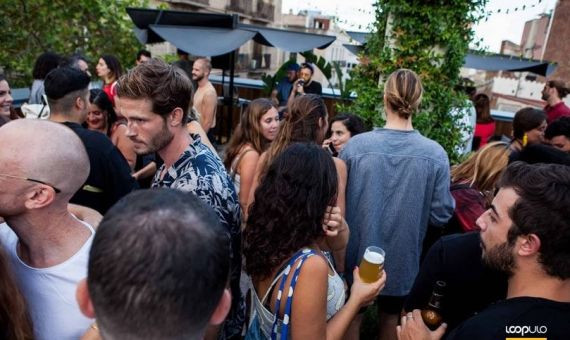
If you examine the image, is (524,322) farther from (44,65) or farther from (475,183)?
(44,65)

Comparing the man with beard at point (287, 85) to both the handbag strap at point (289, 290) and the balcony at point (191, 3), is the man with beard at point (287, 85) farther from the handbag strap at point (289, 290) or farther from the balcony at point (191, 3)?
the balcony at point (191, 3)

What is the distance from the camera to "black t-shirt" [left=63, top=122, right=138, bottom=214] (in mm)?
2500

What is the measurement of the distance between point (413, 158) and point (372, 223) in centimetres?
54

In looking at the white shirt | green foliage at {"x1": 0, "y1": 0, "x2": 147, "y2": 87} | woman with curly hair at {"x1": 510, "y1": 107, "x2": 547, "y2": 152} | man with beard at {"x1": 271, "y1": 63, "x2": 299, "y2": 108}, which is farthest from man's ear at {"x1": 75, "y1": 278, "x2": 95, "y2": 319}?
green foliage at {"x1": 0, "y1": 0, "x2": 147, "y2": 87}

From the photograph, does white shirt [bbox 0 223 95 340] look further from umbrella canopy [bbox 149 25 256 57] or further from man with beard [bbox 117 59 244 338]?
umbrella canopy [bbox 149 25 256 57]

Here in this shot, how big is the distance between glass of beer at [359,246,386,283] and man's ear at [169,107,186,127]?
1245 millimetres

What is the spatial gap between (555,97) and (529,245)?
17.3 feet

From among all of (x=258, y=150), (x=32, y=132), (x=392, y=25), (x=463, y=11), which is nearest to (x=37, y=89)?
(x=258, y=150)

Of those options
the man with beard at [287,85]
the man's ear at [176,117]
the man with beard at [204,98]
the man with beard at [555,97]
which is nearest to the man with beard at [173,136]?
the man's ear at [176,117]

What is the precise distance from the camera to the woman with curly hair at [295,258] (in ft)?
4.98

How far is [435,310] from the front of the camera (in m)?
1.76

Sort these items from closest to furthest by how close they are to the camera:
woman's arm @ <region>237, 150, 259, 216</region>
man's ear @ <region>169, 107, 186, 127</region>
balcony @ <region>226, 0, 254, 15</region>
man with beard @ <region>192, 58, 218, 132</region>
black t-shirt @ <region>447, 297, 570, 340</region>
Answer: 1. black t-shirt @ <region>447, 297, 570, 340</region>
2. man's ear @ <region>169, 107, 186, 127</region>
3. woman's arm @ <region>237, 150, 259, 216</region>
4. man with beard @ <region>192, 58, 218, 132</region>
5. balcony @ <region>226, 0, 254, 15</region>

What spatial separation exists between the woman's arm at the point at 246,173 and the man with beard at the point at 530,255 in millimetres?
1885

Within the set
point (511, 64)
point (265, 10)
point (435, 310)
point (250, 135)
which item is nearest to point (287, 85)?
point (511, 64)
